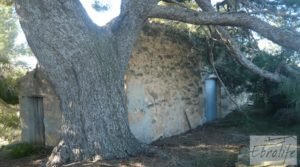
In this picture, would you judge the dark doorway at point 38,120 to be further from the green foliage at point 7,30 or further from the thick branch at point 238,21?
the thick branch at point 238,21

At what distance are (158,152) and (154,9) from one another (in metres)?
2.52

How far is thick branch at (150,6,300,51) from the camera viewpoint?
6.25 metres

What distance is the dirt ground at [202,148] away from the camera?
662cm

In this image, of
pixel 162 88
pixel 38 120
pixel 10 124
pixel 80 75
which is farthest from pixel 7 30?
pixel 80 75

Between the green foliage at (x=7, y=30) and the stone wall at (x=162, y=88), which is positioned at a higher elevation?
the green foliage at (x=7, y=30)

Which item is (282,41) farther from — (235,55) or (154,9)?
(235,55)

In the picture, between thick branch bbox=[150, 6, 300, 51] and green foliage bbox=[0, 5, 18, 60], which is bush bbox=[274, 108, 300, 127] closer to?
thick branch bbox=[150, 6, 300, 51]

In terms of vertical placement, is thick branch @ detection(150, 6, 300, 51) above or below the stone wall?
above

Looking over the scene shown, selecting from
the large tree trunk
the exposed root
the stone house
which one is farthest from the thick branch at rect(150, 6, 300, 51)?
the exposed root

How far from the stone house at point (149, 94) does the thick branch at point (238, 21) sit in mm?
2335

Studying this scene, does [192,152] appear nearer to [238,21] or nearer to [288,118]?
[238,21]

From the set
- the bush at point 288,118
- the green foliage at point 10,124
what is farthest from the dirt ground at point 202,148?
the green foliage at point 10,124

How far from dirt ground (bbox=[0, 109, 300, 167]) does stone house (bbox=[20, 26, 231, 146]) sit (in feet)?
1.61

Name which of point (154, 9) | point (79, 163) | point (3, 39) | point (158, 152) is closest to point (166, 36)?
point (154, 9)
